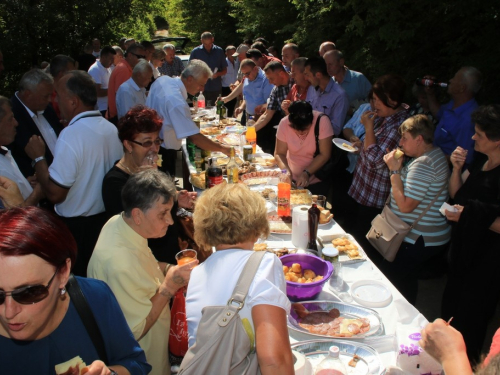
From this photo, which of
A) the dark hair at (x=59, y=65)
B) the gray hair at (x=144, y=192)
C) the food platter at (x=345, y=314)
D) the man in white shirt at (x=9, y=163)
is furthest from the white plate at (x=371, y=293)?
the dark hair at (x=59, y=65)

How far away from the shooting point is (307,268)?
7.45 ft

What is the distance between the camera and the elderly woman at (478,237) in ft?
8.12

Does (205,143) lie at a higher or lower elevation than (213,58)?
lower

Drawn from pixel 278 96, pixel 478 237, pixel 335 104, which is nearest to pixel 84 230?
pixel 478 237


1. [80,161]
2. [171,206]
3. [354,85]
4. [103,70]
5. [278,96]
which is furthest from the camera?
[103,70]

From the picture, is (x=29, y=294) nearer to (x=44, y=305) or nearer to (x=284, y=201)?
(x=44, y=305)

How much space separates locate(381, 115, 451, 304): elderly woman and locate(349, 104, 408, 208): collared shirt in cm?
51

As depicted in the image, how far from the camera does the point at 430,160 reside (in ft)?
9.07

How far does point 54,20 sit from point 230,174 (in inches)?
483

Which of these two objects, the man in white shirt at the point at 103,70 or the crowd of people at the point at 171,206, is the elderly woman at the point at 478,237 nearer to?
the crowd of people at the point at 171,206

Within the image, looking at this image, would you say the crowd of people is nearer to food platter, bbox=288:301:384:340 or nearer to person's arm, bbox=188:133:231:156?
person's arm, bbox=188:133:231:156

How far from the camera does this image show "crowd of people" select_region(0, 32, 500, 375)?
130cm

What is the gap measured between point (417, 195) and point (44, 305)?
233 cm

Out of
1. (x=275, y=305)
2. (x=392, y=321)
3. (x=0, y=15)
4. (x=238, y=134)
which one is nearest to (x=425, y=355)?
(x=392, y=321)
